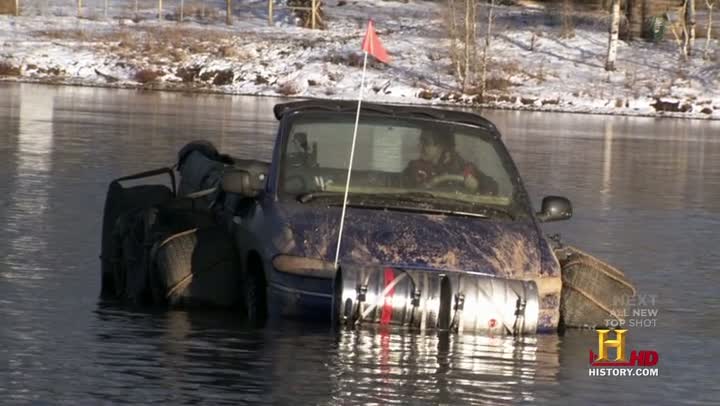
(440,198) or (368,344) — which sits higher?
(440,198)

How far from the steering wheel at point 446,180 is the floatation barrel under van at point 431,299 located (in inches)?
53.3

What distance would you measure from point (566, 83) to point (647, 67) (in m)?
4.27

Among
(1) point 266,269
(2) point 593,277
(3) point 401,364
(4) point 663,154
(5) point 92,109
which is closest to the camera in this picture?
(3) point 401,364

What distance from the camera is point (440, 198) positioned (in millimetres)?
11828

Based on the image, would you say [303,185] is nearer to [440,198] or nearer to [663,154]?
[440,198]

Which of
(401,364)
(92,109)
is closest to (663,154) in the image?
(92,109)

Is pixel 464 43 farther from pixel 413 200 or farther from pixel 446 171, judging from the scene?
pixel 413 200

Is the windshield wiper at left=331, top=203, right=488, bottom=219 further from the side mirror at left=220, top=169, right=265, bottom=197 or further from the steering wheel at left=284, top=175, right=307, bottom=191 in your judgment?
the side mirror at left=220, top=169, right=265, bottom=197

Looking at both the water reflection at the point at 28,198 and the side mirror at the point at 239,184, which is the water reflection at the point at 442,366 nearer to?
the side mirror at the point at 239,184

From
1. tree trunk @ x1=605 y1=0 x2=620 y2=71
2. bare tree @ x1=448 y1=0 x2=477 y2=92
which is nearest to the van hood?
bare tree @ x1=448 y1=0 x2=477 y2=92

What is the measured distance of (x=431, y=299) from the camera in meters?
10.7

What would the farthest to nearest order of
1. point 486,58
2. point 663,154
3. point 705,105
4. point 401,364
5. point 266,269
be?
1. point 486,58
2. point 705,105
3. point 663,154
4. point 266,269
5. point 401,364

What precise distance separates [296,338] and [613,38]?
176ft

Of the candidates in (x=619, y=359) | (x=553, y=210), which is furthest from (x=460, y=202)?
(x=619, y=359)
